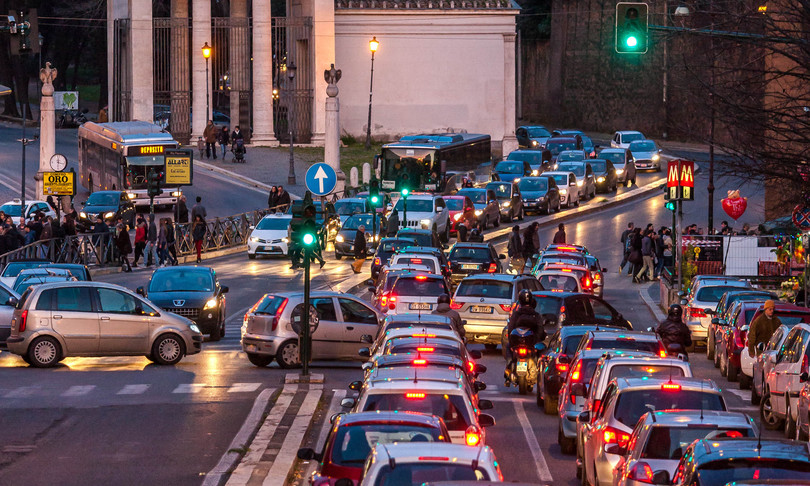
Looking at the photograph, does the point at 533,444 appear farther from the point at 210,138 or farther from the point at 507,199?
the point at 210,138

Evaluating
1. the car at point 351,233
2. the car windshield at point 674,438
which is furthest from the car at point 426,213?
the car windshield at point 674,438

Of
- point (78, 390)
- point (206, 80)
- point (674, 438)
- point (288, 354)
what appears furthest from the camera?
point (206, 80)

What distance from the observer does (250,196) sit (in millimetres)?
64875

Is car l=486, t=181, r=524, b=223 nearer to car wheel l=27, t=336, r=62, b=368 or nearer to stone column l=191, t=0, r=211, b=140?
stone column l=191, t=0, r=211, b=140

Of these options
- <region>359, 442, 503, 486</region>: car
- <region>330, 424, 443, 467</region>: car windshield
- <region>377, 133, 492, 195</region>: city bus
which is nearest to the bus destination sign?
<region>377, 133, 492, 195</region>: city bus

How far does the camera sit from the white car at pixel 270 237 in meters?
49.9

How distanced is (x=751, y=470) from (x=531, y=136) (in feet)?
259

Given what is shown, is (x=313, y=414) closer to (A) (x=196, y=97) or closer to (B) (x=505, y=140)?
(A) (x=196, y=97)

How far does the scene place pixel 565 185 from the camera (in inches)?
2501

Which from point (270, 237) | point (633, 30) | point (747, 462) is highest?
point (633, 30)

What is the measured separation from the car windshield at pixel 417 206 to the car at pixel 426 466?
4319cm

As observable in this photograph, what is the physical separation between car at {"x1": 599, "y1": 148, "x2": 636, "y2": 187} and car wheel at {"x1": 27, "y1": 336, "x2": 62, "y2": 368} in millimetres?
46700

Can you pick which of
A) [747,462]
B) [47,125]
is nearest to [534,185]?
[47,125]

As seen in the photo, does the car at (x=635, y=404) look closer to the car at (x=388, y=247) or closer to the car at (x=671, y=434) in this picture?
the car at (x=671, y=434)
